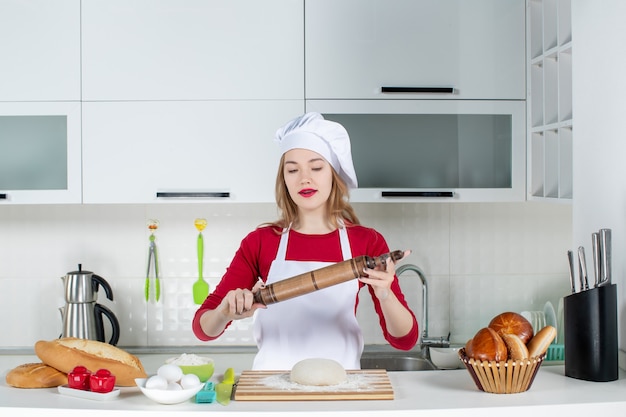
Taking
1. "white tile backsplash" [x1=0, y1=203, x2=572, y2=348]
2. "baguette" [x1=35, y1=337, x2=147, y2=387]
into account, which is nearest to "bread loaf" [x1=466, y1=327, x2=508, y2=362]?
"baguette" [x1=35, y1=337, x2=147, y2=387]

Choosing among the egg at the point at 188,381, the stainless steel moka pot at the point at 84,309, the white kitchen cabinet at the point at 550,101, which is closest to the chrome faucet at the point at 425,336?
the white kitchen cabinet at the point at 550,101

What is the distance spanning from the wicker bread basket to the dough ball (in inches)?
9.6

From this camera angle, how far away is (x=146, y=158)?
2.39 metres

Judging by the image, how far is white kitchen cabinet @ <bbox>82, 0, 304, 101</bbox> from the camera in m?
2.38

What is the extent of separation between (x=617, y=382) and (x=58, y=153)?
1.70 meters

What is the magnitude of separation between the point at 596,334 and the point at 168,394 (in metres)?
0.87

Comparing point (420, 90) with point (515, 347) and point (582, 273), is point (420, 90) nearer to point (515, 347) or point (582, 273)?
point (582, 273)

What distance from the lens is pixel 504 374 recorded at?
1.47m

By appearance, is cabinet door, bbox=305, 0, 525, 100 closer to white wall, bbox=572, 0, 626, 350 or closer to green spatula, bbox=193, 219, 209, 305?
white wall, bbox=572, 0, 626, 350

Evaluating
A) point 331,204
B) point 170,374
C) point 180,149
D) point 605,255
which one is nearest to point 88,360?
point 170,374

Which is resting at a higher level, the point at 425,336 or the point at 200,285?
the point at 200,285

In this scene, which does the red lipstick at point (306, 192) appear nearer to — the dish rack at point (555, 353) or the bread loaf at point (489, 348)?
the bread loaf at point (489, 348)

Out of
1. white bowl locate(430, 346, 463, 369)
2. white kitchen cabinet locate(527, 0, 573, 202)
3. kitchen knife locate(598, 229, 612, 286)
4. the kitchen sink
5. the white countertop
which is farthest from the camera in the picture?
the kitchen sink

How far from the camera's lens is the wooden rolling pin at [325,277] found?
1430mm
